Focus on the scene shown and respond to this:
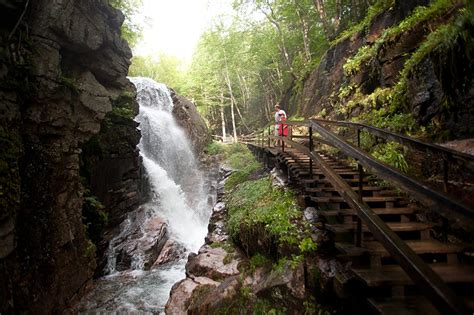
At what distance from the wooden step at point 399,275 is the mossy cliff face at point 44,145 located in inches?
264

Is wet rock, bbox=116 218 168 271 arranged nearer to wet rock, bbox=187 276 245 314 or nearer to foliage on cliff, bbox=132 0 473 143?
wet rock, bbox=187 276 245 314

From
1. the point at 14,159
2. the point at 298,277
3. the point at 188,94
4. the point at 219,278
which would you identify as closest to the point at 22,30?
the point at 14,159

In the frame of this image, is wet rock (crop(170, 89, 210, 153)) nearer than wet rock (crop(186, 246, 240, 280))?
No

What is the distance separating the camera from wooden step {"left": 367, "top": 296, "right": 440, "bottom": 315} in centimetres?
254

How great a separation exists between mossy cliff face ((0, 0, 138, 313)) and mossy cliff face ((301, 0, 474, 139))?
28.8 ft

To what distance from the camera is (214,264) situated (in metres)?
7.08

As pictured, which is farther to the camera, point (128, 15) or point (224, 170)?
point (224, 170)

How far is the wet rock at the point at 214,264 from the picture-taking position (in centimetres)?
668

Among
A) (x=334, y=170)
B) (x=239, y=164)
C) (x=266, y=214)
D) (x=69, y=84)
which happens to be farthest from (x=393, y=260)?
(x=239, y=164)

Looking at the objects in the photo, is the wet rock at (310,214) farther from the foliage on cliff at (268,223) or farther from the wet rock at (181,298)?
the wet rock at (181,298)

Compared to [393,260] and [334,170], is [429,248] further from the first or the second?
[334,170]

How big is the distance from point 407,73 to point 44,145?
9.49 metres

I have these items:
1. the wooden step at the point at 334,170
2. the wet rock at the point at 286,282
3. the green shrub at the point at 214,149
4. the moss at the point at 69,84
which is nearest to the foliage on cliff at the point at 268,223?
the wet rock at the point at 286,282

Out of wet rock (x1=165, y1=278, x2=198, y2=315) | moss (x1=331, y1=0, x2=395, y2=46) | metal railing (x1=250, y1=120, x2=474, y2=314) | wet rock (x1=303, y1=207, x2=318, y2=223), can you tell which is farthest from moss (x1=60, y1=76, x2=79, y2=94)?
moss (x1=331, y1=0, x2=395, y2=46)
